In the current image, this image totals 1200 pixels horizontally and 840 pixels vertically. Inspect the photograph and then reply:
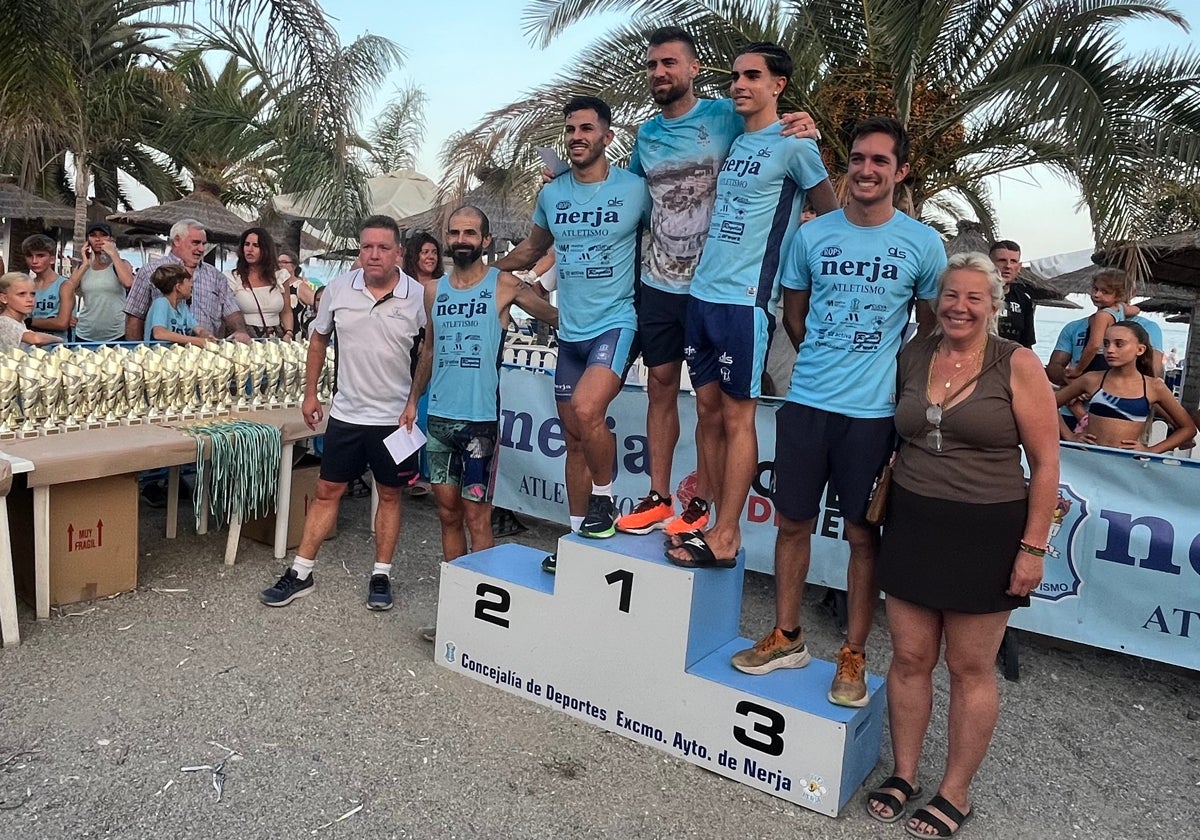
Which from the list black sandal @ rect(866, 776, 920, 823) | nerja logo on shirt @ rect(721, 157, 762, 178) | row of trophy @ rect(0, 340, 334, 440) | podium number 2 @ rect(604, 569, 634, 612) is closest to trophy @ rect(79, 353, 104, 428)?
row of trophy @ rect(0, 340, 334, 440)

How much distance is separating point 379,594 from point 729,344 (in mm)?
2359

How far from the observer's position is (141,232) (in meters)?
18.1

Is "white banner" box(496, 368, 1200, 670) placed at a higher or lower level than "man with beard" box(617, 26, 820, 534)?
lower

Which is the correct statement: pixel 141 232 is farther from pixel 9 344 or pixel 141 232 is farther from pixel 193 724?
pixel 193 724

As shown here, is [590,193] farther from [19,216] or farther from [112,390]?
[19,216]

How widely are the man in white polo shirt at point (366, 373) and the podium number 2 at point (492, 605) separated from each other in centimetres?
93

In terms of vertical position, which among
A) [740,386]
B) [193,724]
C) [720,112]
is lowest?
[193,724]

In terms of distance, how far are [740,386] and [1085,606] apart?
2.22 meters

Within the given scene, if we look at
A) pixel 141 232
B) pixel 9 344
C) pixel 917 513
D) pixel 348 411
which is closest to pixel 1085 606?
pixel 917 513

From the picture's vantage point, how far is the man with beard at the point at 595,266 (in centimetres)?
349

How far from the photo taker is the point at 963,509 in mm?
2664

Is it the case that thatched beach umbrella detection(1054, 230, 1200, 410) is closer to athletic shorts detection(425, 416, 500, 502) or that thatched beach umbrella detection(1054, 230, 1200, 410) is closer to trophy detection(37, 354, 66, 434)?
athletic shorts detection(425, 416, 500, 502)

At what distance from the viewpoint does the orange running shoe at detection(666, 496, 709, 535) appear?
3.45 meters

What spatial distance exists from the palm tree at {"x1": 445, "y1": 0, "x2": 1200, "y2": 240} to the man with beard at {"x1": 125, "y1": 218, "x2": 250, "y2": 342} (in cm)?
272
